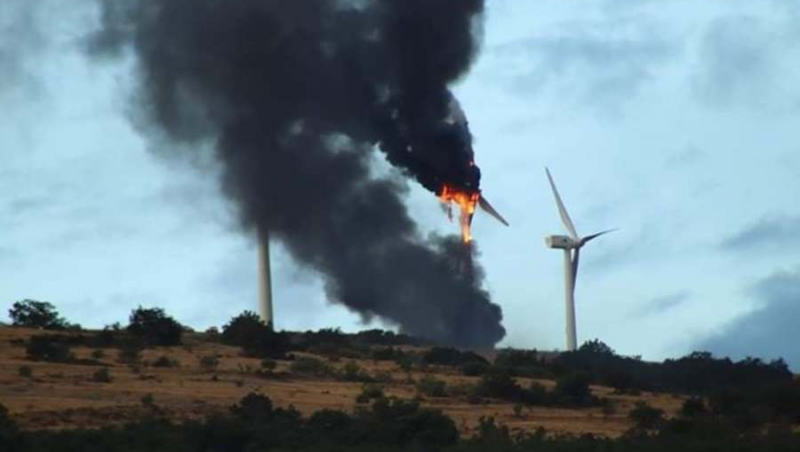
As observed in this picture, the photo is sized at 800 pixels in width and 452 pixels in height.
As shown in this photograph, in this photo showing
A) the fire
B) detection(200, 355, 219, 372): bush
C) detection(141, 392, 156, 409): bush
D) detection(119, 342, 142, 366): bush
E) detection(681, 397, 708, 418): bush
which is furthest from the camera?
the fire

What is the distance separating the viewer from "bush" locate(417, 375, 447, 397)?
8425cm

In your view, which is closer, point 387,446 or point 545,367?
point 387,446

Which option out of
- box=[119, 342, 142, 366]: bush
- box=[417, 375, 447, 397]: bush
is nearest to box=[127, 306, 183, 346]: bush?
box=[119, 342, 142, 366]: bush

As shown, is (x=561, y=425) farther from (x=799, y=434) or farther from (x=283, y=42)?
(x=283, y=42)

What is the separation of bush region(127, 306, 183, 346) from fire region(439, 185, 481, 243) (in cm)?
2906

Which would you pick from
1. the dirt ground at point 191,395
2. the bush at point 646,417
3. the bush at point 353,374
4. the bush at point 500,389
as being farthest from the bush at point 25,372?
the bush at point 646,417

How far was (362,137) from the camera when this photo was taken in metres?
129

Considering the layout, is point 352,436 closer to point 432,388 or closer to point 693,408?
point 432,388

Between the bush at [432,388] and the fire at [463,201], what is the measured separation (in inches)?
1540

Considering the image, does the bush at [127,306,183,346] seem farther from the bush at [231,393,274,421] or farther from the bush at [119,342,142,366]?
the bush at [231,393,274,421]

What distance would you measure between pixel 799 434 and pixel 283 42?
6127 cm

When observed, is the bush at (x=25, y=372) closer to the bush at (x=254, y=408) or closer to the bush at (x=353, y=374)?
the bush at (x=254, y=408)

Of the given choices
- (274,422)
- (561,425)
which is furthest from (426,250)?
(274,422)

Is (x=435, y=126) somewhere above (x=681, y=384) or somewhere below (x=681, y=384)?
above
